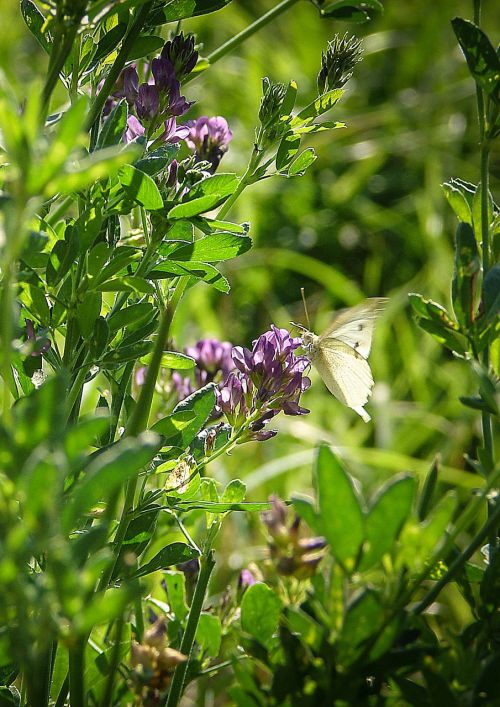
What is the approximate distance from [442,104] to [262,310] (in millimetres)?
1296

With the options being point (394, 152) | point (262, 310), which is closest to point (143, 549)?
point (262, 310)

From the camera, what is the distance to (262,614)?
52 centimetres

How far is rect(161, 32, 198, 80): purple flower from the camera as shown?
60cm

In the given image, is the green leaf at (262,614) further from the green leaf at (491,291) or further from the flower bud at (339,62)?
the flower bud at (339,62)

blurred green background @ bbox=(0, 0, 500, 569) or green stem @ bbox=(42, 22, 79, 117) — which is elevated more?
green stem @ bbox=(42, 22, 79, 117)

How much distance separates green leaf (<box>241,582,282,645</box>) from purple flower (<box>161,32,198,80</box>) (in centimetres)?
35


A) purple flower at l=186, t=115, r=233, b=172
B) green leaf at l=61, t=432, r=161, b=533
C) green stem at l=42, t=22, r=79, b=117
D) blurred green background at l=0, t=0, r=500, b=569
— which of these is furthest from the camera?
blurred green background at l=0, t=0, r=500, b=569

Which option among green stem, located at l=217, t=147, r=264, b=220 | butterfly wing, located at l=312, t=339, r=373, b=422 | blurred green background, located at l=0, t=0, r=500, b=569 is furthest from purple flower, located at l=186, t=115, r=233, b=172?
blurred green background, located at l=0, t=0, r=500, b=569

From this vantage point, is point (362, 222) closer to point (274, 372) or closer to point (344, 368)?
point (344, 368)

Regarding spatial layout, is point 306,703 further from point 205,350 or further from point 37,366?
point 205,350

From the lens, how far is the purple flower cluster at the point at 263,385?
2.07 feet

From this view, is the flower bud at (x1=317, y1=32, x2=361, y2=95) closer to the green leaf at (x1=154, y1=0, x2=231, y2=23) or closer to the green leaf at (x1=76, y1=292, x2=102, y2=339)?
the green leaf at (x1=154, y1=0, x2=231, y2=23)

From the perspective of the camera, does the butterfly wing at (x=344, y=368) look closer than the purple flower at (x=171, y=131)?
No

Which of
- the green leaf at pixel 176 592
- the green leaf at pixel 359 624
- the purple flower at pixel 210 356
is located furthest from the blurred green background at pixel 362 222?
the green leaf at pixel 359 624
